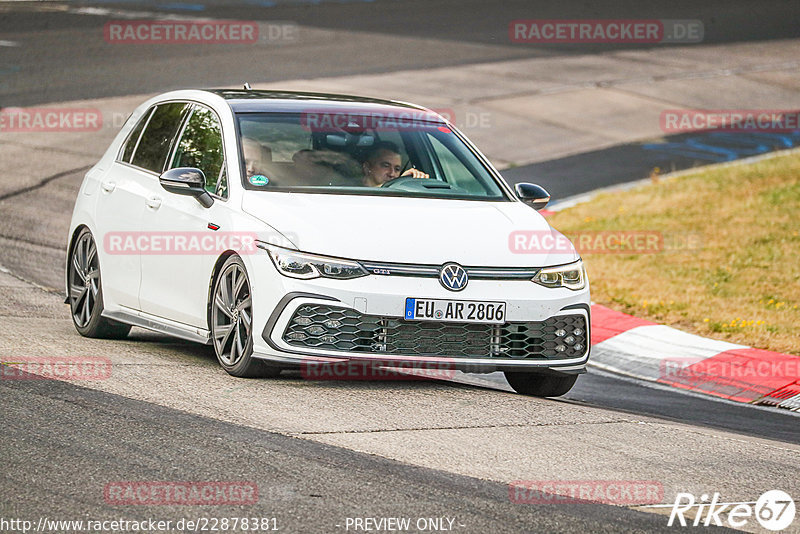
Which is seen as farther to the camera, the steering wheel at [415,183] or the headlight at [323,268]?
the steering wheel at [415,183]

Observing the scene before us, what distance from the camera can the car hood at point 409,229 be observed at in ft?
25.0

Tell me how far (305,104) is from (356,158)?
0.64 meters

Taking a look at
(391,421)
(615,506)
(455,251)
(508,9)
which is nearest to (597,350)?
(455,251)

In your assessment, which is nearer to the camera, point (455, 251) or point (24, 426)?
point (24, 426)

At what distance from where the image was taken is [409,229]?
308 inches

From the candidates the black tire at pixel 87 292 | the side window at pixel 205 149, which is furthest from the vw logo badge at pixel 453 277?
the black tire at pixel 87 292

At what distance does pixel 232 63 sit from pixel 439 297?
18.6 m

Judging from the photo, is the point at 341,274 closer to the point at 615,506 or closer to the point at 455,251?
the point at 455,251

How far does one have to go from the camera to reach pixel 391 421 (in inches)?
275

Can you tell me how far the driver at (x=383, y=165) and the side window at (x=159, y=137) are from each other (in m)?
1.42

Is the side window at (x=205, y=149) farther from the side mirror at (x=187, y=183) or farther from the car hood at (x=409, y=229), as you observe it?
the car hood at (x=409, y=229)

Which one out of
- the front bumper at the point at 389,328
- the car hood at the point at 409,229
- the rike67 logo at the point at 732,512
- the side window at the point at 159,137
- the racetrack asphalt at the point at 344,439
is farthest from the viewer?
the side window at the point at 159,137

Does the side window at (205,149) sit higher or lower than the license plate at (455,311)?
higher

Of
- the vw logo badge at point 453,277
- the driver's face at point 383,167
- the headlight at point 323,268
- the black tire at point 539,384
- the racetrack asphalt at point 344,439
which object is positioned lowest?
the black tire at point 539,384
